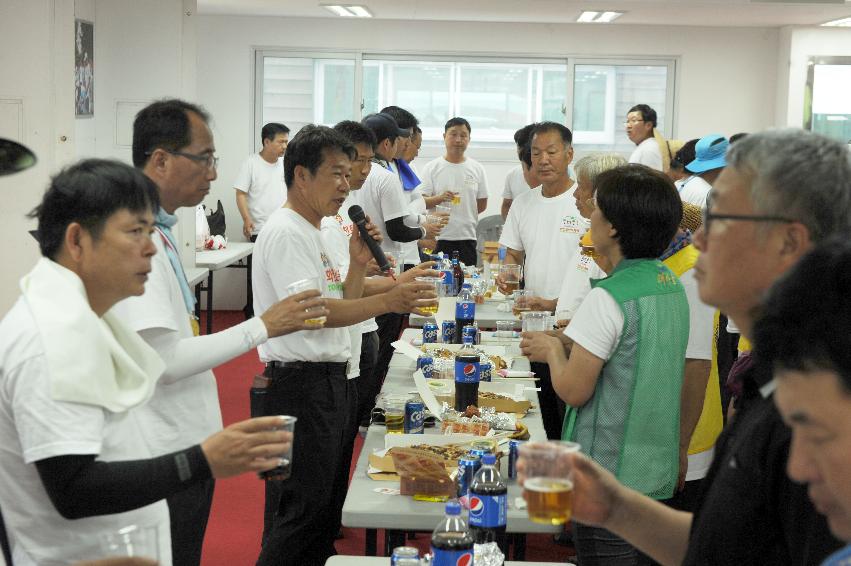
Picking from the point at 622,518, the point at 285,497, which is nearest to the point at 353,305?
the point at 285,497

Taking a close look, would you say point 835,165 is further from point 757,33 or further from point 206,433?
point 757,33

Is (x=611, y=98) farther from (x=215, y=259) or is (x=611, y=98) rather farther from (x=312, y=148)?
(x=312, y=148)

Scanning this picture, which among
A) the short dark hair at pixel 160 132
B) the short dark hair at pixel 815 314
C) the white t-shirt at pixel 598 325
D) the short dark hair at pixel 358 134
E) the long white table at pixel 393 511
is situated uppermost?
the short dark hair at pixel 358 134

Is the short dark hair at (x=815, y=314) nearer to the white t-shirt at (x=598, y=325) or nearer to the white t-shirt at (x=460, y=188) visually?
the white t-shirt at (x=598, y=325)

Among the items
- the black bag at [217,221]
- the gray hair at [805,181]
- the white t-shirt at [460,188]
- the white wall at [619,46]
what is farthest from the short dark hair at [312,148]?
the white wall at [619,46]

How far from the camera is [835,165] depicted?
159 centimetres

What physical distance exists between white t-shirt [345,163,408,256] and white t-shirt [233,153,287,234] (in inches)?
163

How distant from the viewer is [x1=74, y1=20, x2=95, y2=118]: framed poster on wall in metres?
6.94

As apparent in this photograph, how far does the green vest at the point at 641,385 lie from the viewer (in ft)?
9.36

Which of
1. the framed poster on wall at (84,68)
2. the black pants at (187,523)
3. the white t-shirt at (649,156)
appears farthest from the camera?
the white t-shirt at (649,156)

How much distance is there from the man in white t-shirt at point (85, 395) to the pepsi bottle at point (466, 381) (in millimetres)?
1531

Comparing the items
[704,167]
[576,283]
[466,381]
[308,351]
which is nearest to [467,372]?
[466,381]

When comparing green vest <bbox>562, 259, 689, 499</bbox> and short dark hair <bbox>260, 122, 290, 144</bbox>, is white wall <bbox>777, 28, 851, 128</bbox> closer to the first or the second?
short dark hair <bbox>260, 122, 290, 144</bbox>

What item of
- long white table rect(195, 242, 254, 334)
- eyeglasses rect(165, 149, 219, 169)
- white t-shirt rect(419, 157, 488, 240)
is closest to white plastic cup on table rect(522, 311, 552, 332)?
eyeglasses rect(165, 149, 219, 169)
